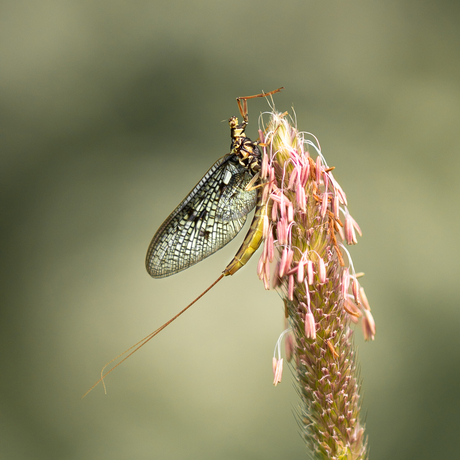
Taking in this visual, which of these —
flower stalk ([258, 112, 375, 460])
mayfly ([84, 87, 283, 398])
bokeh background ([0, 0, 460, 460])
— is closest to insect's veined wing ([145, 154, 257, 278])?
mayfly ([84, 87, 283, 398])

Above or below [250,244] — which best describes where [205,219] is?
above

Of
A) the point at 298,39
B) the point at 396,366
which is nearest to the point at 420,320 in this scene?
the point at 396,366

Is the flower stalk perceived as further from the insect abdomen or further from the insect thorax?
the insect thorax

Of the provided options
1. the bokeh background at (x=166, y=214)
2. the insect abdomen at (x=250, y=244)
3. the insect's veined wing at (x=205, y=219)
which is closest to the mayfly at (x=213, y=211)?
the insect's veined wing at (x=205, y=219)

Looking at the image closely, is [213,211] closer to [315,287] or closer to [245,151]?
[245,151]

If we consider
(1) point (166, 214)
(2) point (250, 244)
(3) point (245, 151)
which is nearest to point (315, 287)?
(2) point (250, 244)

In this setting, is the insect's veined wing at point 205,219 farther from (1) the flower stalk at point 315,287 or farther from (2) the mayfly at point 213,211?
(1) the flower stalk at point 315,287

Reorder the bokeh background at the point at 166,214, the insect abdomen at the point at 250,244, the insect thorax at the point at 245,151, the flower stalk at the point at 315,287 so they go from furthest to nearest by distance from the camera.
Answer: the bokeh background at the point at 166,214
the insect thorax at the point at 245,151
the insect abdomen at the point at 250,244
the flower stalk at the point at 315,287
